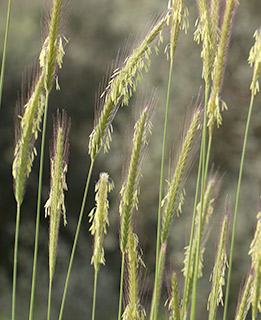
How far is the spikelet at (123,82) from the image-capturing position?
3.03 ft

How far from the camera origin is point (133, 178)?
37.5 inches

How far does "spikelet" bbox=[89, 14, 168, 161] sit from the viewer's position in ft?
3.03

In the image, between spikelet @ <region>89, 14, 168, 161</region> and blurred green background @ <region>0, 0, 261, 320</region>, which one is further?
blurred green background @ <region>0, 0, 261, 320</region>

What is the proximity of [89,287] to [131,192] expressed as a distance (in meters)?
2.70

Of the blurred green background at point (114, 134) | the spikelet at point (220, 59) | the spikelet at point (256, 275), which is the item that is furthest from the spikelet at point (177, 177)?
the blurred green background at point (114, 134)

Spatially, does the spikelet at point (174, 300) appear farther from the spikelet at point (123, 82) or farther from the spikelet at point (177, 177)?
the spikelet at point (123, 82)

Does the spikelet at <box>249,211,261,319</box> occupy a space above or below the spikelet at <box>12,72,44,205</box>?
below

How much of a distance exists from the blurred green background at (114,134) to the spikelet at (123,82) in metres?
2.52

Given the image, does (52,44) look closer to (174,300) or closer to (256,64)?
(256,64)

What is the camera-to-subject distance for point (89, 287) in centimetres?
357

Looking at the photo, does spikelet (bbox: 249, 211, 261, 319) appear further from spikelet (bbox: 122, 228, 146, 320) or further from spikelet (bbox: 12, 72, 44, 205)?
spikelet (bbox: 12, 72, 44, 205)

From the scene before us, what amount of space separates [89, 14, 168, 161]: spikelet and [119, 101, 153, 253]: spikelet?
1.6 inches

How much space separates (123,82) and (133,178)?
5.5 inches

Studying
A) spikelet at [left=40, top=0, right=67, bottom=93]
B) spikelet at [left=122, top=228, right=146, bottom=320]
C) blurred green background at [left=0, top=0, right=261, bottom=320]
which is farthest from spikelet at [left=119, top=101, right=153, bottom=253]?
blurred green background at [left=0, top=0, right=261, bottom=320]
